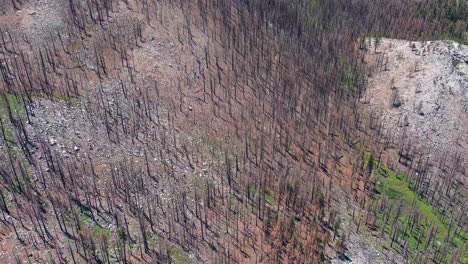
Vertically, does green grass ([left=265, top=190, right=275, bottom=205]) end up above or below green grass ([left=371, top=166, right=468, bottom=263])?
above

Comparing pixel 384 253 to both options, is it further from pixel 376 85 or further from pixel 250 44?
pixel 250 44

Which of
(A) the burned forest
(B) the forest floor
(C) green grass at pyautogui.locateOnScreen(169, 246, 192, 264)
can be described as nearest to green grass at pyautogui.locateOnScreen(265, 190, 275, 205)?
(A) the burned forest

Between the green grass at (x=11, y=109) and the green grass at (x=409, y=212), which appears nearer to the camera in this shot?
the green grass at (x=409, y=212)

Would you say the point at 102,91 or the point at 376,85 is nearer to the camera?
the point at 102,91

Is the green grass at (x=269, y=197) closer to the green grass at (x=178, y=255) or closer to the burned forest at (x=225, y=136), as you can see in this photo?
the burned forest at (x=225, y=136)

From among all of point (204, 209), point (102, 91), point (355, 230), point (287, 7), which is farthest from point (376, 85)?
point (102, 91)

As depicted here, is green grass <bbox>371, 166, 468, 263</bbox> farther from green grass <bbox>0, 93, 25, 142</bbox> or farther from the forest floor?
green grass <bbox>0, 93, 25, 142</bbox>

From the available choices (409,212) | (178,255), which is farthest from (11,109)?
(409,212)

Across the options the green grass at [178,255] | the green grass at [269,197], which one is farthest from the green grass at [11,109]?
the green grass at [269,197]

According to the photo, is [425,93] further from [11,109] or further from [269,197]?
[11,109]
